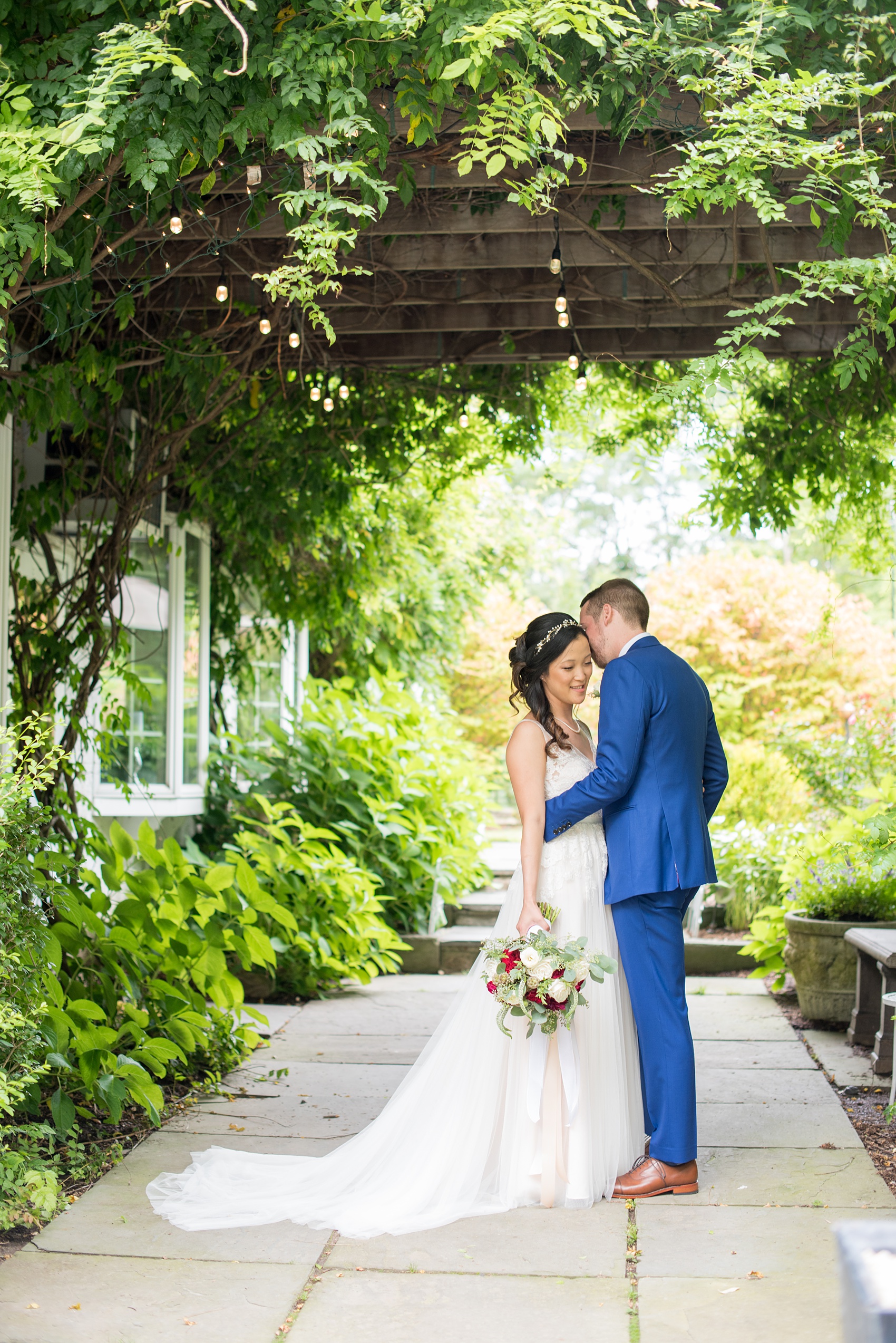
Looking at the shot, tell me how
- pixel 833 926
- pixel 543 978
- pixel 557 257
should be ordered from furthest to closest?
pixel 833 926 → pixel 557 257 → pixel 543 978

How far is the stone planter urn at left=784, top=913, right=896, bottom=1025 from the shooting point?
6.15 m

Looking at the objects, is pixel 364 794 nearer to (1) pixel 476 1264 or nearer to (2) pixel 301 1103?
(2) pixel 301 1103

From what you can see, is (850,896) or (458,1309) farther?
(850,896)

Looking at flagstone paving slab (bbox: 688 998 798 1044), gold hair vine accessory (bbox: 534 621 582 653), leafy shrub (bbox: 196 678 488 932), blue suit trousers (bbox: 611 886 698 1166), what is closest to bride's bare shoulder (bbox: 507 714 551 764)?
gold hair vine accessory (bbox: 534 621 582 653)

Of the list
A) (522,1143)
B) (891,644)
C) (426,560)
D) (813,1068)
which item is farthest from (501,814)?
(522,1143)

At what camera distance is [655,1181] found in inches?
148

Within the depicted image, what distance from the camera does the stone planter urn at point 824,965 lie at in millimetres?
6152

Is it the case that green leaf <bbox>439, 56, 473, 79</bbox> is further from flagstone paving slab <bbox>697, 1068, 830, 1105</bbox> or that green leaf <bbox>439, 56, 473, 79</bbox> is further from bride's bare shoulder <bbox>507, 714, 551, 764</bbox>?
flagstone paving slab <bbox>697, 1068, 830, 1105</bbox>

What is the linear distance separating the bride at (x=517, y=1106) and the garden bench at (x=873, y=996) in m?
1.84

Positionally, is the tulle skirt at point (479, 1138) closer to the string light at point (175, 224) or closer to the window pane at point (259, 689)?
the string light at point (175, 224)

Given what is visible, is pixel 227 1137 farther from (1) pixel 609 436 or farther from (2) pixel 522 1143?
(1) pixel 609 436

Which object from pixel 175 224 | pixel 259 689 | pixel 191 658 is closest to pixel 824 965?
pixel 191 658

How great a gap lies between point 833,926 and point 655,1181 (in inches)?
108

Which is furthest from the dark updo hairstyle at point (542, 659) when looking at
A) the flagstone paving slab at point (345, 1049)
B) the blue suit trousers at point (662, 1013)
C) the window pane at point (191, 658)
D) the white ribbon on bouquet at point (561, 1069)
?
the window pane at point (191, 658)
